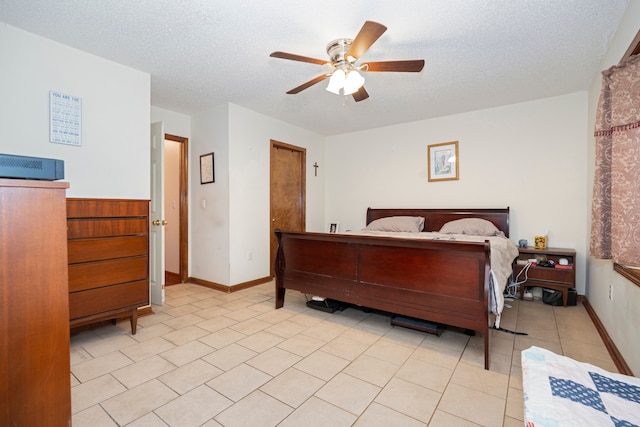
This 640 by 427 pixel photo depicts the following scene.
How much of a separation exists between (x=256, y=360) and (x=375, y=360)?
86 centimetres

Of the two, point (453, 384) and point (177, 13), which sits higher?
point (177, 13)

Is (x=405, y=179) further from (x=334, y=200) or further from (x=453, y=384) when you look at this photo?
(x=453, y=384)

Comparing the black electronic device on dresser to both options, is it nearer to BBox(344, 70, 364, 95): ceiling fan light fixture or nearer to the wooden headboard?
BBox(344, 70, 364, 95): ceiling fan light fixture

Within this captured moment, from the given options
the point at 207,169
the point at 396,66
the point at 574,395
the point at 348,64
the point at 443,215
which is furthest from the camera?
the point at 443,215

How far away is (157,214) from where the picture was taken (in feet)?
10.8

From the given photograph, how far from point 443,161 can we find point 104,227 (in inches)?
164

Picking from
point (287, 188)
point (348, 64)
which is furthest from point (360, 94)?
point (287, 188)

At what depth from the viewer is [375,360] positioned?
7.05ft

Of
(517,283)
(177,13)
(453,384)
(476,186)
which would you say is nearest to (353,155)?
(476,186)

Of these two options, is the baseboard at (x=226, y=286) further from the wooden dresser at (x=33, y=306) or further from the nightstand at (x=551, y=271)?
the nightstand at (x=551, y=271)

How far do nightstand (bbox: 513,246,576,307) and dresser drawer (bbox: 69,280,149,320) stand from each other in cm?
404

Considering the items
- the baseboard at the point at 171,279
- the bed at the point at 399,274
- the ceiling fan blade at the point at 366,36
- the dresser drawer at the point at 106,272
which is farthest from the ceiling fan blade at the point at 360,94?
the baseboard at the point at 171,279

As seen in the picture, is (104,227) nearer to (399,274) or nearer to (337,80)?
(337,80)

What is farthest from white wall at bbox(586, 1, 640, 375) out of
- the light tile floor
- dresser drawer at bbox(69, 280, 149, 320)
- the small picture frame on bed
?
dresser drawer at bbox(69, 280, 149, 320)
